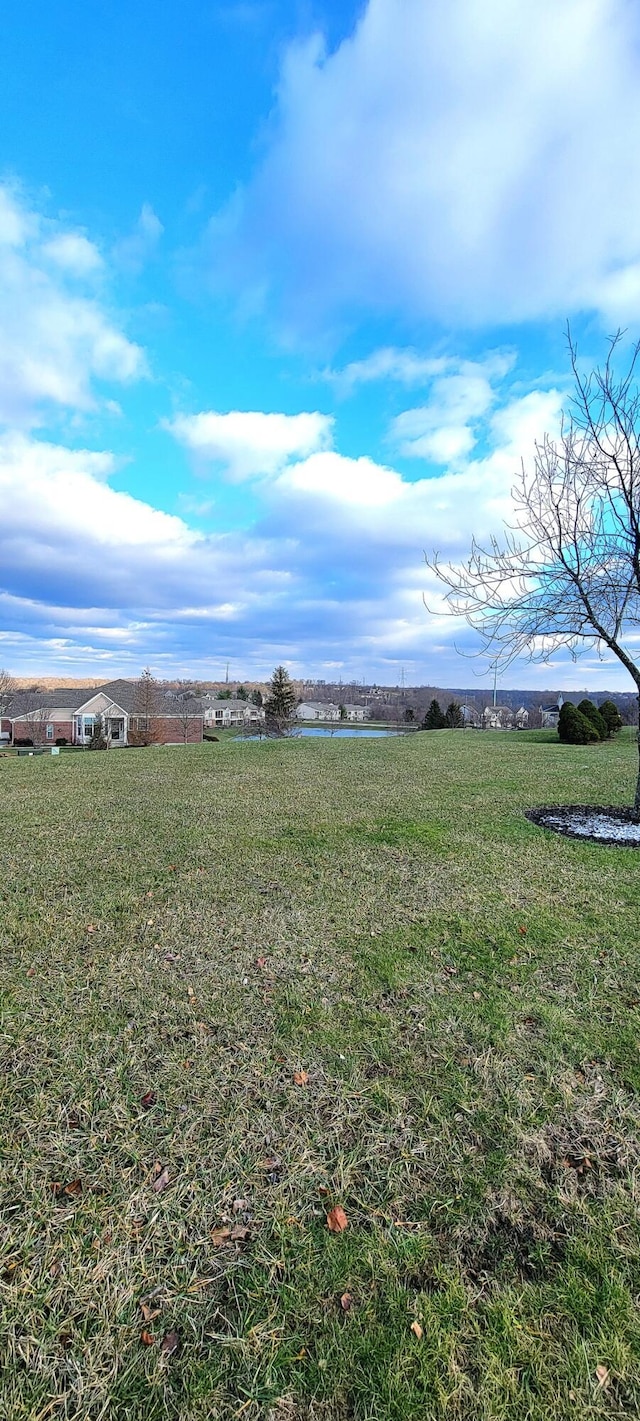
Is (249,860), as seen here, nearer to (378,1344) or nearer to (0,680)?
(378,1344)

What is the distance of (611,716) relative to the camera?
2064 centimetres

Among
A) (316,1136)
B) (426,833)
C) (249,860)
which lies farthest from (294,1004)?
(426,833)

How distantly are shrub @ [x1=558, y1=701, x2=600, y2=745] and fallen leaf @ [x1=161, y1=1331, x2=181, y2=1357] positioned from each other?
18240 mm

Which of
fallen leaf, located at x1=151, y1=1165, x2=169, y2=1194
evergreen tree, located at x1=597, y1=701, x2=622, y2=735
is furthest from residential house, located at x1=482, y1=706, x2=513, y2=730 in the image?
fallen leaf, located at x1=151, y1=1165, x2=169, y2=1194

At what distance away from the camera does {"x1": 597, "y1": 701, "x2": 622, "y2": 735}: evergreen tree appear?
2047 centimetres

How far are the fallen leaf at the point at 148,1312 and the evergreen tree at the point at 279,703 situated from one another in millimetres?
30966

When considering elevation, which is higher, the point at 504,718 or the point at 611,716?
the point at 611,716

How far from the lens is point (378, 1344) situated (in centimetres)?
139

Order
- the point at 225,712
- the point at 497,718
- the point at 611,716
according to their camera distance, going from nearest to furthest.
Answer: the point at 611,716 < the point at 497,718 < the point at 225,712

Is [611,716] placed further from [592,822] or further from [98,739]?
[98,739]

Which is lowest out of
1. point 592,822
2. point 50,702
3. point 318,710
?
point 592,822

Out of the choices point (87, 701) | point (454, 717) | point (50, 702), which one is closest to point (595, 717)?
point (454, 717)

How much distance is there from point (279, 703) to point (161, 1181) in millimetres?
31944

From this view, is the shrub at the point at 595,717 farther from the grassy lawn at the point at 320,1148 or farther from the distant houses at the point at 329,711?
the distant houses at the point at 329,711
